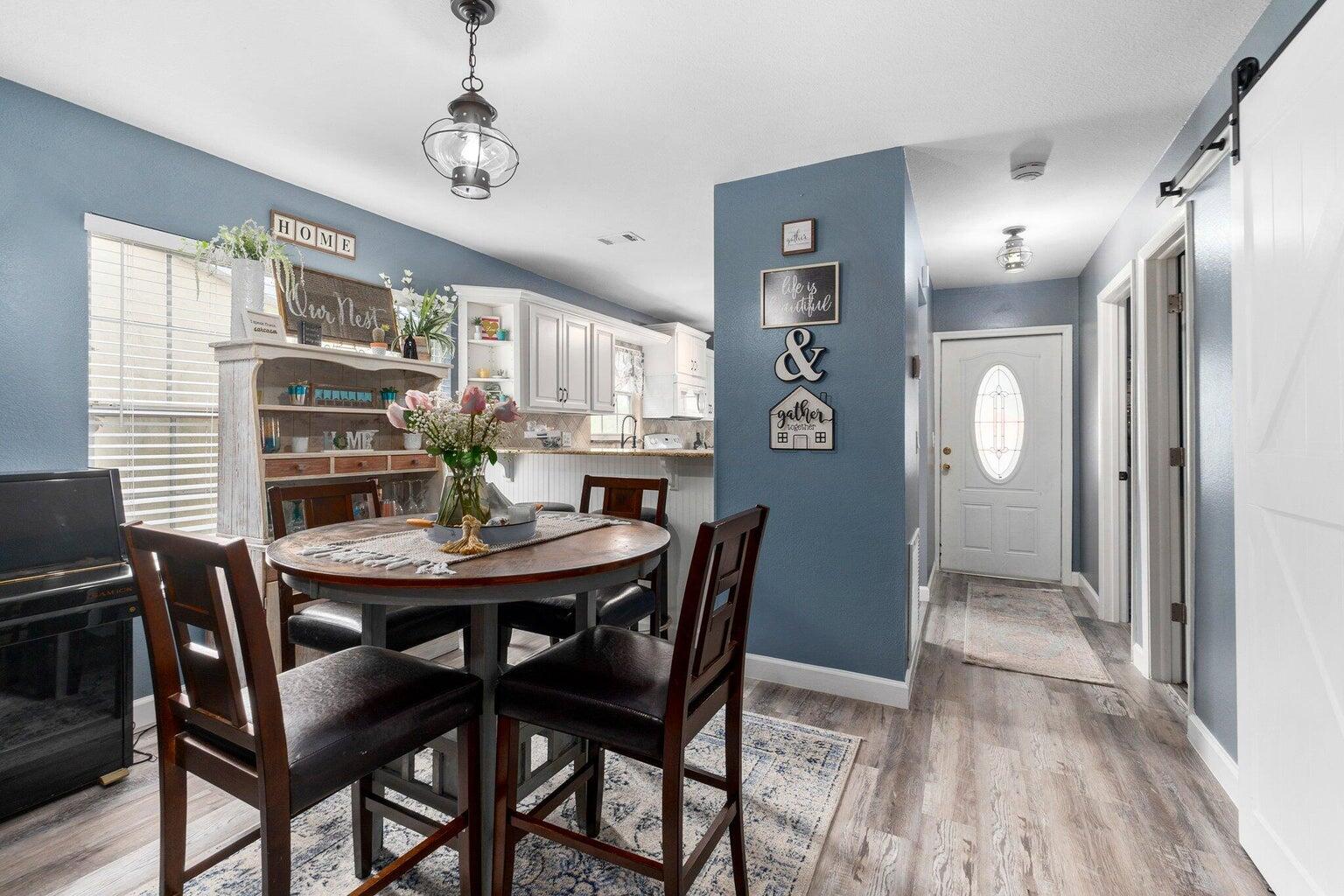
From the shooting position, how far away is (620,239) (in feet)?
13.9

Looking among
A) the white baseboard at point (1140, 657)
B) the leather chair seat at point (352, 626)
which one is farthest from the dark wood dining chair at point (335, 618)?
the white baseboard at point (1140, 657)

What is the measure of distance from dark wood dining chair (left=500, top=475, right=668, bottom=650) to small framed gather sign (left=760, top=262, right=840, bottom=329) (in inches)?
43.4

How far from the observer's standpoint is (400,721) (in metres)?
1.28

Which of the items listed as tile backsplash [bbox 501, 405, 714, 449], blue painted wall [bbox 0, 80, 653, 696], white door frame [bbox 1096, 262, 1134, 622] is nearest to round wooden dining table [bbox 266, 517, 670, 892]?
blue painted wall [bbox 0, 80, 653, 696]

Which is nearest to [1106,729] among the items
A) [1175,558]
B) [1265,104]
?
[1175,558]

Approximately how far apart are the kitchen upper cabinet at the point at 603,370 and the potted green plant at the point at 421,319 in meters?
1.56

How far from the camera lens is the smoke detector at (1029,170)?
9.68ft

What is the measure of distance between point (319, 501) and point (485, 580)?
4.51 feet

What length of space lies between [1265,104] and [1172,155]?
1406 mm

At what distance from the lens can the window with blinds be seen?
8.39 ft

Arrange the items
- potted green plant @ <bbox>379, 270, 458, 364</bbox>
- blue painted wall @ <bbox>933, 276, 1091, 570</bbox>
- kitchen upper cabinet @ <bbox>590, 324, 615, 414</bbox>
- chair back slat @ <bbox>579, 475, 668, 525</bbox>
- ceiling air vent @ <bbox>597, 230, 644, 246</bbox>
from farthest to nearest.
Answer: kitchen upper cabinet @ <bbox>590, 324, 615, 414</bbox>
blue painted wall @ <bbox>933, 276, 1091, 570</bbox>
ceiling air vent @ <bbox>597, 230, 644, 246</bbox>
potted green plant @ <bbox>379, 270, 458, 364</bbox>
chair back slat @ <bbox>579, 475, 668, 525</bbox>

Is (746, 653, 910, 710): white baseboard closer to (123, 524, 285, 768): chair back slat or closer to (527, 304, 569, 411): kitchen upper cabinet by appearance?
(123, 524, 285, 768): chair back slat

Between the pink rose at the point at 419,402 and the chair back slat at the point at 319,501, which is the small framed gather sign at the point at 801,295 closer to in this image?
the pink rose at the point at 419,402

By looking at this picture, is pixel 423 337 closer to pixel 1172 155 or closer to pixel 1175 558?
pixel 1172 155
